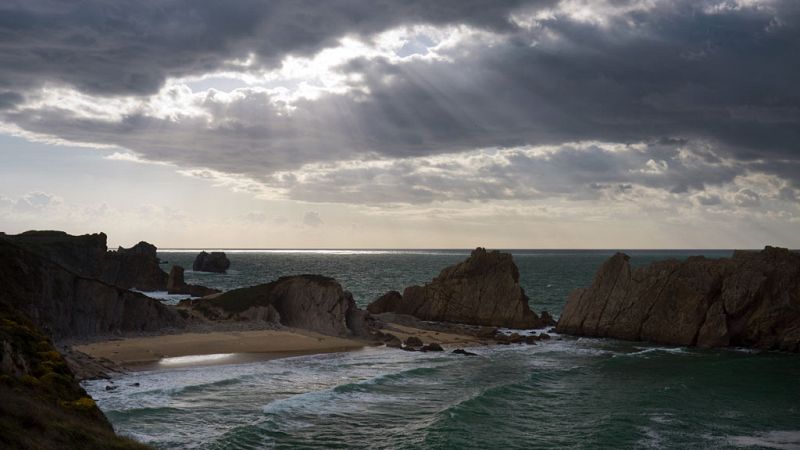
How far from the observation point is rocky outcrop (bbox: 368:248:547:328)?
68.8m

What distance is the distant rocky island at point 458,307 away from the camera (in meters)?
48.8

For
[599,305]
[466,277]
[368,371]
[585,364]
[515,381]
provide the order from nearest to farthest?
1. [515,381]
2. [368,371]
3. [585,364]
4. [599,305]
5. [466,277]

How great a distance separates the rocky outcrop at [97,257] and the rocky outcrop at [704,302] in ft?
158

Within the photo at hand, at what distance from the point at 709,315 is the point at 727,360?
8115mm

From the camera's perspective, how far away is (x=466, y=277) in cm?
7188

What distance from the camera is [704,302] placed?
55.4 metres

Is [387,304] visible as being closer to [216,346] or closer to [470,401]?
[216,346]

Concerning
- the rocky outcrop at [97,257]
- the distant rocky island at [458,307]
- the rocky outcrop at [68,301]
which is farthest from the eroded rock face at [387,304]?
the rocky outcrop at [97,257]

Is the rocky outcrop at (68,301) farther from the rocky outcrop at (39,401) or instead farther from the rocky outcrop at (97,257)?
the rocky outcrop at (39,401)

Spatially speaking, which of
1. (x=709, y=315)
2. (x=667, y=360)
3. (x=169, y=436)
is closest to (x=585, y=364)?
(x=667, y=360)

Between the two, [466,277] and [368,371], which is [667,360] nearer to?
[368,371]

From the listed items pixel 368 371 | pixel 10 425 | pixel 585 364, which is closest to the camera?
pixel 10 425

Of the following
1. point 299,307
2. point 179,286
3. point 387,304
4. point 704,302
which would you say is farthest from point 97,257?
point 704,302

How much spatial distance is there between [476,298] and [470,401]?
119 feet
